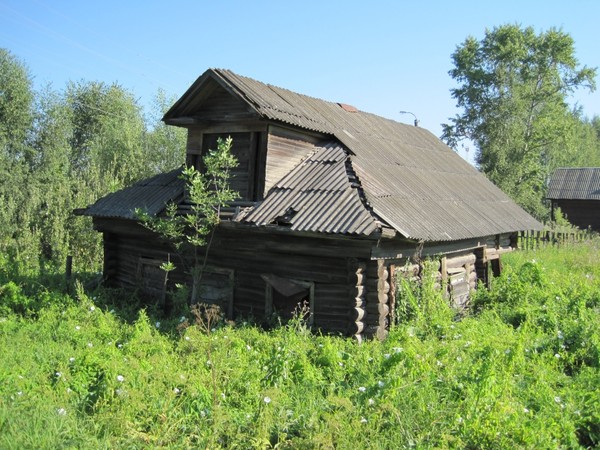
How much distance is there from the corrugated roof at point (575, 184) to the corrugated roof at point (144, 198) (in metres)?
26.3

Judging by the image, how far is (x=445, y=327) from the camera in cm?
820

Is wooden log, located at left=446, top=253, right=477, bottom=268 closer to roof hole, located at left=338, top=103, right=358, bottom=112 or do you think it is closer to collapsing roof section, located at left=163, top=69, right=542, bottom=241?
collapsing roof section, located at left=163, top=69, right=542, bottom=241

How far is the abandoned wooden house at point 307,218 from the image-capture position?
328 inches

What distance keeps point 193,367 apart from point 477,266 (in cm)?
794

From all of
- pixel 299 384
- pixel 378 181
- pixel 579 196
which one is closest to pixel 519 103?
pixel 579 196

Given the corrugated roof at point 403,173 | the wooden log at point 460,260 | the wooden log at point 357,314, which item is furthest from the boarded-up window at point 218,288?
the wooden log at point 460,260

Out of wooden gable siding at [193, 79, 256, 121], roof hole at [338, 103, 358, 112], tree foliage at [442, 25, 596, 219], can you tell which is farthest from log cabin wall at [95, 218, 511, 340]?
tree foliage at [442, 25, 596, 219]

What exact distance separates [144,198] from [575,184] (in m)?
28.2

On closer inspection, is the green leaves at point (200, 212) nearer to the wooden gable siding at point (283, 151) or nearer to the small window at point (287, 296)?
the wooden gable siding at point (283, 151)

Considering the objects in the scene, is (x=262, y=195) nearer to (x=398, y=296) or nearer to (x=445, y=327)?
(x=398, y=296)

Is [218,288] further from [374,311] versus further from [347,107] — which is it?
[347,107]

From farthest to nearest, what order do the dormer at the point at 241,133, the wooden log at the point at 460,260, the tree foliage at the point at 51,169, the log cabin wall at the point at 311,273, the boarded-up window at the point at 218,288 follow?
the tree foliage at the point at 51,169, the wooden log at the point at 460,260, the boarded-up window at the point at 218,288, the dormer at the point at 241,133, the log cabin wall at the point at 311,273

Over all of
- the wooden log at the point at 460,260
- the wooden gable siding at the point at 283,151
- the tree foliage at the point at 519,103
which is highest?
the tree foliage at the point at 519,103

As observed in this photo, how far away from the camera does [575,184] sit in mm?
31250
